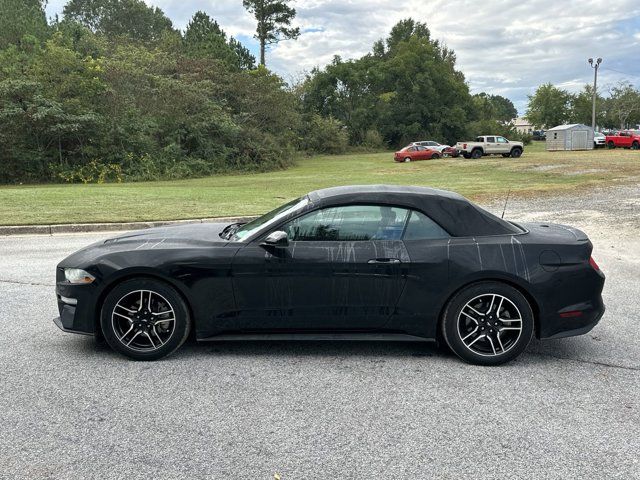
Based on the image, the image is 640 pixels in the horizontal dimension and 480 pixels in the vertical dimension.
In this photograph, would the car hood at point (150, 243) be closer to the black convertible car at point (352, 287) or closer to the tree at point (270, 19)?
the black convertible car at point (352, 287)

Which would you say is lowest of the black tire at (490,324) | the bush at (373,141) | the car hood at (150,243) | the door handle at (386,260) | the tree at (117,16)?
the black tire at (490,324)

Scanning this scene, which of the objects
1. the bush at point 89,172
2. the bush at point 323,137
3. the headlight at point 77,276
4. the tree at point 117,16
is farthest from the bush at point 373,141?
the headlight at point 77,276

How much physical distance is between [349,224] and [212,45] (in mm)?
49501

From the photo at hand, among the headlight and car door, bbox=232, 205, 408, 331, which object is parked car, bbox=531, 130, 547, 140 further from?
the headlight

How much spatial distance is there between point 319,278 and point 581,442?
2.03 meters

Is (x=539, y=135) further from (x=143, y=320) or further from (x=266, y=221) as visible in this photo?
(x=143, y=320)

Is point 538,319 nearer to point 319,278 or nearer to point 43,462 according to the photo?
point 319,278

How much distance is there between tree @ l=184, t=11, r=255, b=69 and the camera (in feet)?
158

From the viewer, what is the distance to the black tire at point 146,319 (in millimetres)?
4219

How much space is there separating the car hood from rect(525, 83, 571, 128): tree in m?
102

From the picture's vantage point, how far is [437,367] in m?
4.17

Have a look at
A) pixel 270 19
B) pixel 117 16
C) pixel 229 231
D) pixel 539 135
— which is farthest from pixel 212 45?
pixel 539 135

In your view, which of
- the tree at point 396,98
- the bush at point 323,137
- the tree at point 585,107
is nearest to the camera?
the bush at point 323,137

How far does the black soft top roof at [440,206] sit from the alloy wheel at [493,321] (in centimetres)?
55
